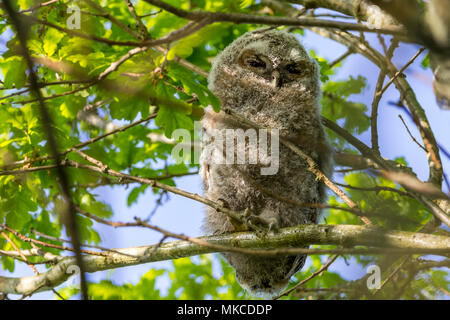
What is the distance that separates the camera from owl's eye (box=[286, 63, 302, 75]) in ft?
13.4

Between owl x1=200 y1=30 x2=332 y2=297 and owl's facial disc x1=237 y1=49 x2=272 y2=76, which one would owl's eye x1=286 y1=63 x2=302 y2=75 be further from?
owl's facial disc x1=237 y1=49 x2=272 y2=76

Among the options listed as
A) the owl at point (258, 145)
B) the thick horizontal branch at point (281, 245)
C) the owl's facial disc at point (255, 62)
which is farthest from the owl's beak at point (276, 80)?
the thick horizontal branch at point (281, 245)

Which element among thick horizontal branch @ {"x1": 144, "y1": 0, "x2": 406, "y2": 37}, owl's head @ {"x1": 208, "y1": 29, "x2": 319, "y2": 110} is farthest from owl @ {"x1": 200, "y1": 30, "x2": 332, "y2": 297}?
thick horizontal branch @ {"x1": 144, "y1": 0, "x2": 406, "y2": 37}

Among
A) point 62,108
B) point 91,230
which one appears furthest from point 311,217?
point 62,108

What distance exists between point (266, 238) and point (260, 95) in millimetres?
1575

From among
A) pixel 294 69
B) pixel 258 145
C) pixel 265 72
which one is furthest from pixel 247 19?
pixel 294 69

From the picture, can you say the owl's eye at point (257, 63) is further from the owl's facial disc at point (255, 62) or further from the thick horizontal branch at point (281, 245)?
the thick horizontal branch at point (281, 245)

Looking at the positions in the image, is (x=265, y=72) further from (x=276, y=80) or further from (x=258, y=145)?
(x=258, y=145)

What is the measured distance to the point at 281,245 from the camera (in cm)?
259

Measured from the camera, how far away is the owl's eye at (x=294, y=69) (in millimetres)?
Answer: 4082

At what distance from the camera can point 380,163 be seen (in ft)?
9.49

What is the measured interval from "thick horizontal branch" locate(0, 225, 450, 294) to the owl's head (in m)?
1.49

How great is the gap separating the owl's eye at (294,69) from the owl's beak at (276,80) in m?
0.19

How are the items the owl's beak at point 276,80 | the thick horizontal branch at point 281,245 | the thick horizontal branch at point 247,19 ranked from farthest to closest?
the owl's beak at point 276,80
the thick horizontal branch at point 281,245
the thick horizontal branch at point 247,19
